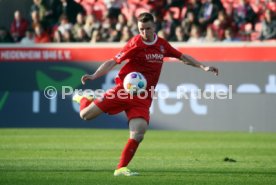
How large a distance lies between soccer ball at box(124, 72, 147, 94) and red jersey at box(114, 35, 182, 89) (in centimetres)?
11

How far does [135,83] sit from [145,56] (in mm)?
425

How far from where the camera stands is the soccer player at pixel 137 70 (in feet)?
39.1

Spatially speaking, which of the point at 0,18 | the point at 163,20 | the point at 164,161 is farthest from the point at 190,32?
the point at 164,161

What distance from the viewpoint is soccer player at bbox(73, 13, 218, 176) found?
39.1ft

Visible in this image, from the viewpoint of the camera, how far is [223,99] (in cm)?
2264

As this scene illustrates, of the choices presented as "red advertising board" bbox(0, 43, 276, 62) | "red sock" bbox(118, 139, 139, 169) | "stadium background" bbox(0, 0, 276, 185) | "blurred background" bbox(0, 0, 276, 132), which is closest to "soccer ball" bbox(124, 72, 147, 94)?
"red sock" bbox(118, 139, 139, 169)

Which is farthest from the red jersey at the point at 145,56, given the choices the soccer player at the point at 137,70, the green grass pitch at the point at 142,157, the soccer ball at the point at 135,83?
the green grass pitch at the point at 142,157

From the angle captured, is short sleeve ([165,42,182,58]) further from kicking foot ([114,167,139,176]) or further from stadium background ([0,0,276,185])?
stadium background ([0,0,276,185])

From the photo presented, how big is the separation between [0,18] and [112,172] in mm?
14752

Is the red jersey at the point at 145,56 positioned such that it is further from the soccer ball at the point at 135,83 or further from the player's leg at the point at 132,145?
the player's leg at the point at 132,145

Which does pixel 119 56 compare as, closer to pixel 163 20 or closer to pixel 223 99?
pixel 223 99

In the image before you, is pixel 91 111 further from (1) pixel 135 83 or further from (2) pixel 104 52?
(2) pixel 104 52

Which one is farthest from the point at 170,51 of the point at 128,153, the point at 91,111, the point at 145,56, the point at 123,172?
the point at 123,172

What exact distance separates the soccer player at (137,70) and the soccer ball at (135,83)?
108 millimetres
